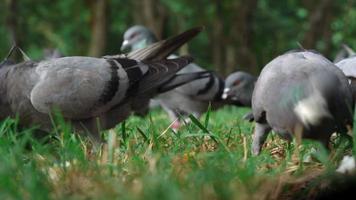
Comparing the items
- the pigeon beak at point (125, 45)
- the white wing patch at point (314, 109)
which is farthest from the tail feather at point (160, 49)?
the pigeon beak at point (125, 45)

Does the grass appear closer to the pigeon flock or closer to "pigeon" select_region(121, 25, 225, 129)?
the pigeon flock

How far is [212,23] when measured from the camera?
2161 cm

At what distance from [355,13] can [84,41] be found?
34.1 feet

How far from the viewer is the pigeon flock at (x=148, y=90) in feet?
11.0

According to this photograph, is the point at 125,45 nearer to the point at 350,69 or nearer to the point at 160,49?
the point at 160,49

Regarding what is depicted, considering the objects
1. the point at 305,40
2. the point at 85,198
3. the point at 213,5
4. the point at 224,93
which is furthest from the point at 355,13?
the point at 85,198

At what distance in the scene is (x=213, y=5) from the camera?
67.8 ft

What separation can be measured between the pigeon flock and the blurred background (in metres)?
11.2

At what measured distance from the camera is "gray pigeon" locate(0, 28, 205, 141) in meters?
4.83

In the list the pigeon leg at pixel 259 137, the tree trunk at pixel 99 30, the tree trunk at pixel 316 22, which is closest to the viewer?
the pigeon leg at pixel 259 137

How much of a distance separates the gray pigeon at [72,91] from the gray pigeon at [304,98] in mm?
1560

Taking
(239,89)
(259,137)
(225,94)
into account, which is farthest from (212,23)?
(259,137)

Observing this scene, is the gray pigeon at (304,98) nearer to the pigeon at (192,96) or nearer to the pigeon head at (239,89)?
the pigeon at (192,96)

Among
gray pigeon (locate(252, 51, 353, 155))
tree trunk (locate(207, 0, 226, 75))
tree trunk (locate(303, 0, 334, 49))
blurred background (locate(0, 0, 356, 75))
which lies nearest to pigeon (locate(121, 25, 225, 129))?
gray pigeon (locate(252, 51, 353, 155))
